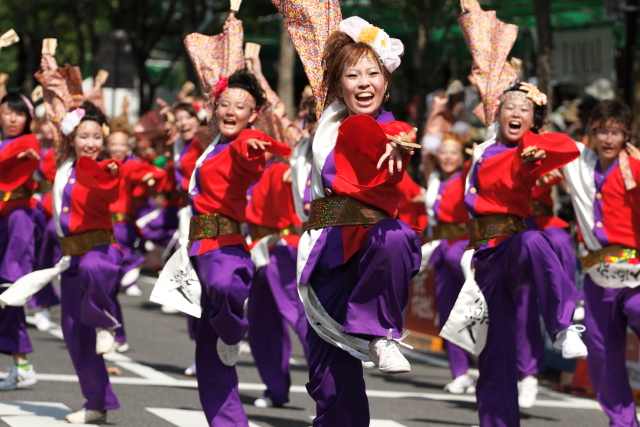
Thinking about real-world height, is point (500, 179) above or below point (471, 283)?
above

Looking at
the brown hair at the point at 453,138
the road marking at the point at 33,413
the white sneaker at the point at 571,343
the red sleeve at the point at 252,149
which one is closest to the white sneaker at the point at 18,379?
the road marking at the point at 33,413

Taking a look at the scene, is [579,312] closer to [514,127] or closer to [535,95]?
[514,127]

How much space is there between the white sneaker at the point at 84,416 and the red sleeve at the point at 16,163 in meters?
2.31

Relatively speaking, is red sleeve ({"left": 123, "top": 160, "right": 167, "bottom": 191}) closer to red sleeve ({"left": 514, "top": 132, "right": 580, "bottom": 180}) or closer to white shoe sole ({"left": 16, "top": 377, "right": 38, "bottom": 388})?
A: white shoe sole ({"left": 16, "top": 377, "right": 38, "bottom": 388})

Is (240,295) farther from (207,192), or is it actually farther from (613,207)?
(613,207)

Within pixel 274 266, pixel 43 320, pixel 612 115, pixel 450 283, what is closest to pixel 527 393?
pixel 450 283

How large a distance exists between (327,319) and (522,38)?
15428mm

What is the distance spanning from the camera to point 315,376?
4574 mm

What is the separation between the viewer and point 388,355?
Answer: 4.29m

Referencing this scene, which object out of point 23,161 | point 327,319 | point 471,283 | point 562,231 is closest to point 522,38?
point 562,231

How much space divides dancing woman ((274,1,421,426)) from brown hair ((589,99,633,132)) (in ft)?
8.28

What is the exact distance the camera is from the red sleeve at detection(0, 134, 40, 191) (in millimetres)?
8031

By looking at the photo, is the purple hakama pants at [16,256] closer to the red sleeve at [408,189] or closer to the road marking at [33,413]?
the road marking at [33,413]

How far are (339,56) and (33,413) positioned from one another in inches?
132
